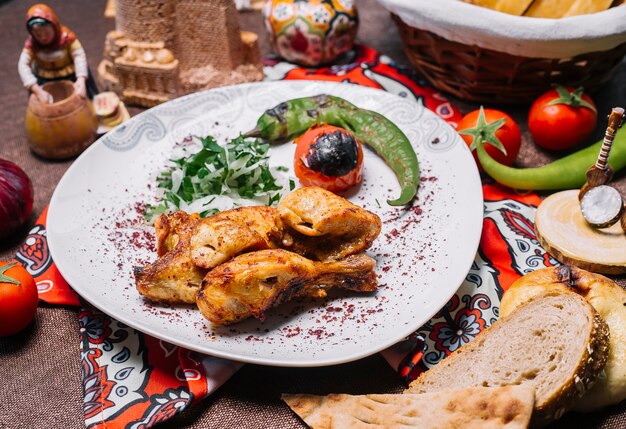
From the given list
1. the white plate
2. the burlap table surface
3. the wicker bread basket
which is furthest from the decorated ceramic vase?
the burlap table surface

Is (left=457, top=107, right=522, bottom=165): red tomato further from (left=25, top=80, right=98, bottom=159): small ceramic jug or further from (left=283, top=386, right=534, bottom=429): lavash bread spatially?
(left=25, top=80, right=98, bottom=159): small ceramic jug

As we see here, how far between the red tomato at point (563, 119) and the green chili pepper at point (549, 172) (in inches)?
9.8

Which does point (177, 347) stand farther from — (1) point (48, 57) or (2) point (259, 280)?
(1) point (48, 57)

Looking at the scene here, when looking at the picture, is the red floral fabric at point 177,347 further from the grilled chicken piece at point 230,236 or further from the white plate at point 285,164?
the grilled chicken piece at point 230,236

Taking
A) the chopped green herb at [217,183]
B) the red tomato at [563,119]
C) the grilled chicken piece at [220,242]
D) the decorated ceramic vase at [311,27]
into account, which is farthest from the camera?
the decorated ceramic vase at [311,27]

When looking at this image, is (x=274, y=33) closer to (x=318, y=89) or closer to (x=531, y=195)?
(x=318, y=89)

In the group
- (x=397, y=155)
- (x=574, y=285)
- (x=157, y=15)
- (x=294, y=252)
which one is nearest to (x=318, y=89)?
(x=397, y=155)

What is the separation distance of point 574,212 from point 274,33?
2.51 meters

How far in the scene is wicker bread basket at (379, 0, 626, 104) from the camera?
341cm

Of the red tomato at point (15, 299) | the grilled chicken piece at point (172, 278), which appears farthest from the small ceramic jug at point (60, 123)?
the grilled chicken piece at point (172, 278)

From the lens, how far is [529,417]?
203 centimetres

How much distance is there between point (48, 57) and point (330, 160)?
192cm

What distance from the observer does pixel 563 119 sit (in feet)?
11.8

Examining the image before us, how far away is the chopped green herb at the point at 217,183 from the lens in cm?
310
